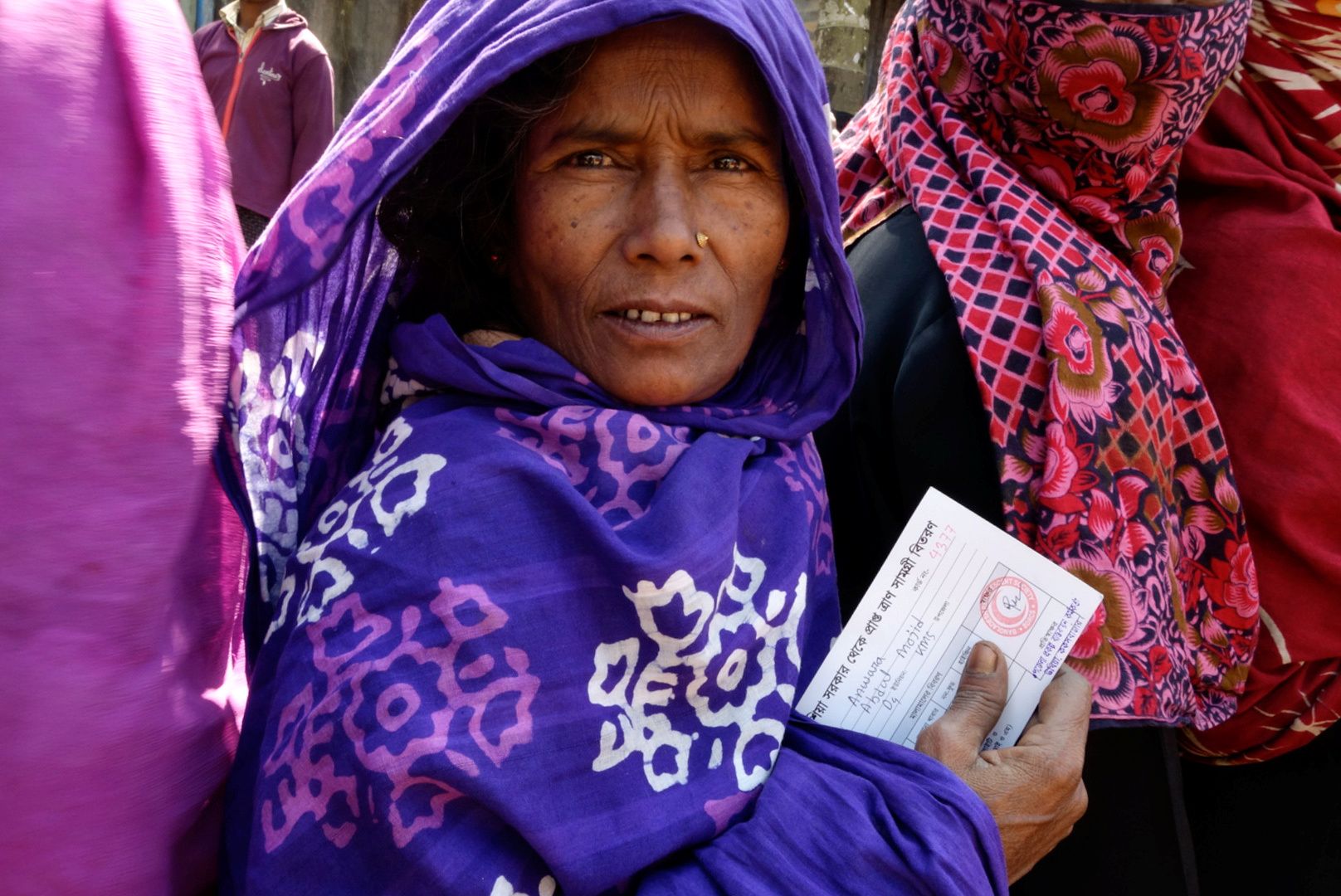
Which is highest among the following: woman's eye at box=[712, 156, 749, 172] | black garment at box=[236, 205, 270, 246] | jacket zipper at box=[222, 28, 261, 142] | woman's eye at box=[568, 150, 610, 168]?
woman's eye at box=[712, 156, 749, 172]

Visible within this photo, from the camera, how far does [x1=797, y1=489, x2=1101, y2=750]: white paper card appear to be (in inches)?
59.0

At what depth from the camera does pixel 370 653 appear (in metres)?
1.27

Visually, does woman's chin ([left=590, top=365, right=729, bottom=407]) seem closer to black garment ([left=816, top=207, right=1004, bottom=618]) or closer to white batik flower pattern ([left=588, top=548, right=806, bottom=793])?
white batik flower pattern ([left=588, top=548, right=806, bottom=793])

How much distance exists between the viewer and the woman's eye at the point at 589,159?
158 centimetres

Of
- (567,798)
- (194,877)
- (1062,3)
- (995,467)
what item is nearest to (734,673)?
(567,798)

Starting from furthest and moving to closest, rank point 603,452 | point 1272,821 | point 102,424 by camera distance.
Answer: point 1272,821, point 603,452, point 102,424

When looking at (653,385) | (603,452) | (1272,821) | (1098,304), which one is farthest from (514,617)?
(1272,821)

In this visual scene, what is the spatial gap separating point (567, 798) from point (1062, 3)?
136 cm

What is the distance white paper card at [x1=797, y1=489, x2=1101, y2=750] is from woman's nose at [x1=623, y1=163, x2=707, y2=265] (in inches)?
18.7

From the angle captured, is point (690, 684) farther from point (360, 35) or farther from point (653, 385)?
point (360, 35)

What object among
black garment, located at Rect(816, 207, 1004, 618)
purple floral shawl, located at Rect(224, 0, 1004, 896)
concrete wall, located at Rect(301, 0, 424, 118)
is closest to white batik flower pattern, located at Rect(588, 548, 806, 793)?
purple floral shawl, located at Rect(224, 0, 1004, 896)

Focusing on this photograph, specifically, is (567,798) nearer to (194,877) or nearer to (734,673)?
(734,673)

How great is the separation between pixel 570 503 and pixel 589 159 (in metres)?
0.53

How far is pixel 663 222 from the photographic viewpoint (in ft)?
4.97
